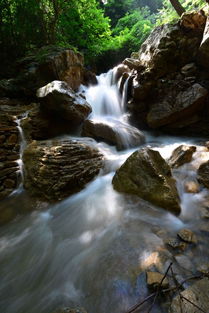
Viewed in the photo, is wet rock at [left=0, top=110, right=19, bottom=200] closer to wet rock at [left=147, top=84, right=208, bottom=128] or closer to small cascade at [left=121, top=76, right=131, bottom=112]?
small cascade at [left=121, top=76, right=131, bottom=112]

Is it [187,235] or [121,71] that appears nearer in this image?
[187,235]

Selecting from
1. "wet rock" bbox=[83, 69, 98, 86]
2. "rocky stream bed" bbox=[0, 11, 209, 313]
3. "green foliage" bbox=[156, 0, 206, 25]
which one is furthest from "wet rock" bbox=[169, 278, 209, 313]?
"wet rock" bbox=[83, 69, 98, 86]

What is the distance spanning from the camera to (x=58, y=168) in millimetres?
3979

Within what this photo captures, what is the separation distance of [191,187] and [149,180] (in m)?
0.82

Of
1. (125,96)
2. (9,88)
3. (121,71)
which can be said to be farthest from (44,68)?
(121,71)

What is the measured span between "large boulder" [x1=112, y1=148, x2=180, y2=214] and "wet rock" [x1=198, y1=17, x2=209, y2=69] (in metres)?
4.18

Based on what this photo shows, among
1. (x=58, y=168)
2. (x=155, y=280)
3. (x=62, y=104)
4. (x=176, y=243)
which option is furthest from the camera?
(x=62, y=104)

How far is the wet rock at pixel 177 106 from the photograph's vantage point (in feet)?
19.3

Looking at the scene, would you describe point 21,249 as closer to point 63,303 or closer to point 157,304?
point 63,303

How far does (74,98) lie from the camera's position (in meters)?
5.87

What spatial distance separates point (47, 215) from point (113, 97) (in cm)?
627

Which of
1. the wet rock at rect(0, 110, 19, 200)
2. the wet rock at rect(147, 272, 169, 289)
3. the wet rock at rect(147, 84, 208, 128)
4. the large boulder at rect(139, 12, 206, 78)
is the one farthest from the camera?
the large boulder at rect(139, 12, 206, 78)

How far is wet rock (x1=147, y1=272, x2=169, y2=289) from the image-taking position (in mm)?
1714

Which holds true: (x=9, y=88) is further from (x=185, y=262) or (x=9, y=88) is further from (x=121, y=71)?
(x=185, y=262)
